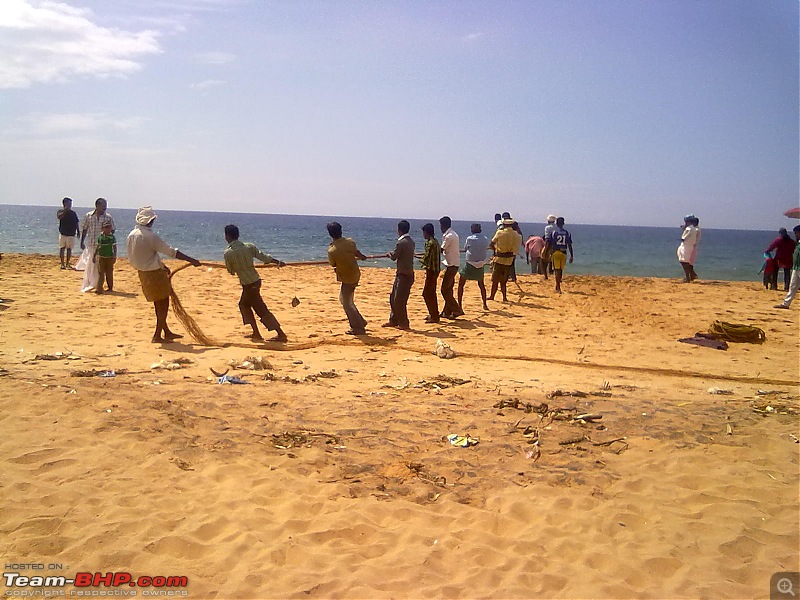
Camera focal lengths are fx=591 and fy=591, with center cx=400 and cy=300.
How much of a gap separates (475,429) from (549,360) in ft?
10.6

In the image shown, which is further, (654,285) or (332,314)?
(654,285)

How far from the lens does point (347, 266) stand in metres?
8.84

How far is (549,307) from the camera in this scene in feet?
40.5

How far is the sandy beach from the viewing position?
10.5 feet

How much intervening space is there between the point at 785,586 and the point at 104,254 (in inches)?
461

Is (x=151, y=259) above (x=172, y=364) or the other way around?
above

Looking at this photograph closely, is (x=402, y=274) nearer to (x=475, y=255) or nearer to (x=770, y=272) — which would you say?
(x=475, y=255)

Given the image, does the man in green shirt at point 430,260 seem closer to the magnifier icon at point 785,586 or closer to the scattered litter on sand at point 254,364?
the scattered litter on sand at point 254,364

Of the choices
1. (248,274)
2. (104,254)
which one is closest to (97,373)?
(248,274)

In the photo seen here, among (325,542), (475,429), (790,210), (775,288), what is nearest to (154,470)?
(325,542)

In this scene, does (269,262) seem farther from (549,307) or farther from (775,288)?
(775,288)

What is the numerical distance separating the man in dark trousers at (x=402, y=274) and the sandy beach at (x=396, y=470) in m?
1.81

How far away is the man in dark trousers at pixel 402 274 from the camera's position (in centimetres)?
935

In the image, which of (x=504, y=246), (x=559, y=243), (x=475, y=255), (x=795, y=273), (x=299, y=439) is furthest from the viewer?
(x=559, y=243)
